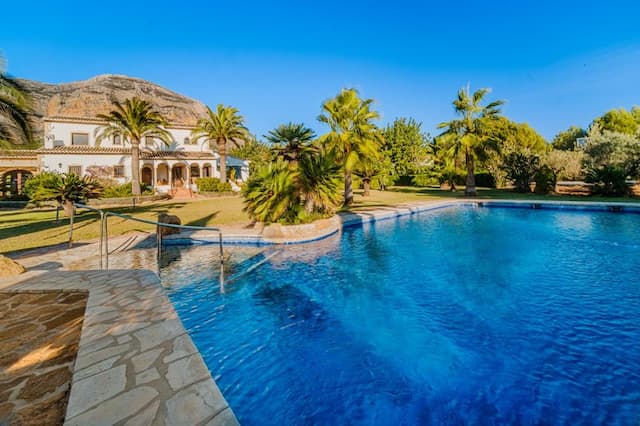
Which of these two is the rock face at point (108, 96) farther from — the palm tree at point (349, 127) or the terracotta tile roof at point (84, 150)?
the palm tree at point (349, 127)

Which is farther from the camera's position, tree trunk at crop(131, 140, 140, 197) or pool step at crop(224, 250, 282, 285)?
tree trunk at crop(131, 140, 140, 197)

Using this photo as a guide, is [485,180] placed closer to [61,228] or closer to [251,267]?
[251,267]

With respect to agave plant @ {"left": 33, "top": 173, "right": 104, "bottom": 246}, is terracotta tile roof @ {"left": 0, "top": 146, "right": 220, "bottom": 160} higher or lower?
higher

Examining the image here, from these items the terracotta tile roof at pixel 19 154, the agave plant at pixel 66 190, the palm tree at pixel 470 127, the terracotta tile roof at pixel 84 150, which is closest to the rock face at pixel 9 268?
the agave plant at pixel 66 190

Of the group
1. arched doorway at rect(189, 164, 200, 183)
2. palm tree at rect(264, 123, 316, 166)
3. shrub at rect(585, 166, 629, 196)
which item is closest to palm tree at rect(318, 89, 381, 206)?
palm tree at rect(264, 123, 316, 166)

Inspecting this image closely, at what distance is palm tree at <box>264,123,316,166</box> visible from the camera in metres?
14.0

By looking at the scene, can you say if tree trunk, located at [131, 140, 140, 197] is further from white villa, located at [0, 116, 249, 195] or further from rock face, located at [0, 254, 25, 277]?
rock face, located at [0, 254, 25, 277]

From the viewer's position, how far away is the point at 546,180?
25859 mm

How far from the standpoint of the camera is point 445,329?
4.98m

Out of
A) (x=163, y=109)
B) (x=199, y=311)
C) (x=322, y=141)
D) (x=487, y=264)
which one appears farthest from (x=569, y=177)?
(x=163, y=109)

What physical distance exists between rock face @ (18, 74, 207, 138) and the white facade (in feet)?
96.0

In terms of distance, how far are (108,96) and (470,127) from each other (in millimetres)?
65823

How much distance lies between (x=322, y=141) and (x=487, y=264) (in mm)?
13767

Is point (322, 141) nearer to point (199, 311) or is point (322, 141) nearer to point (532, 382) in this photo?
point (199, 311)
